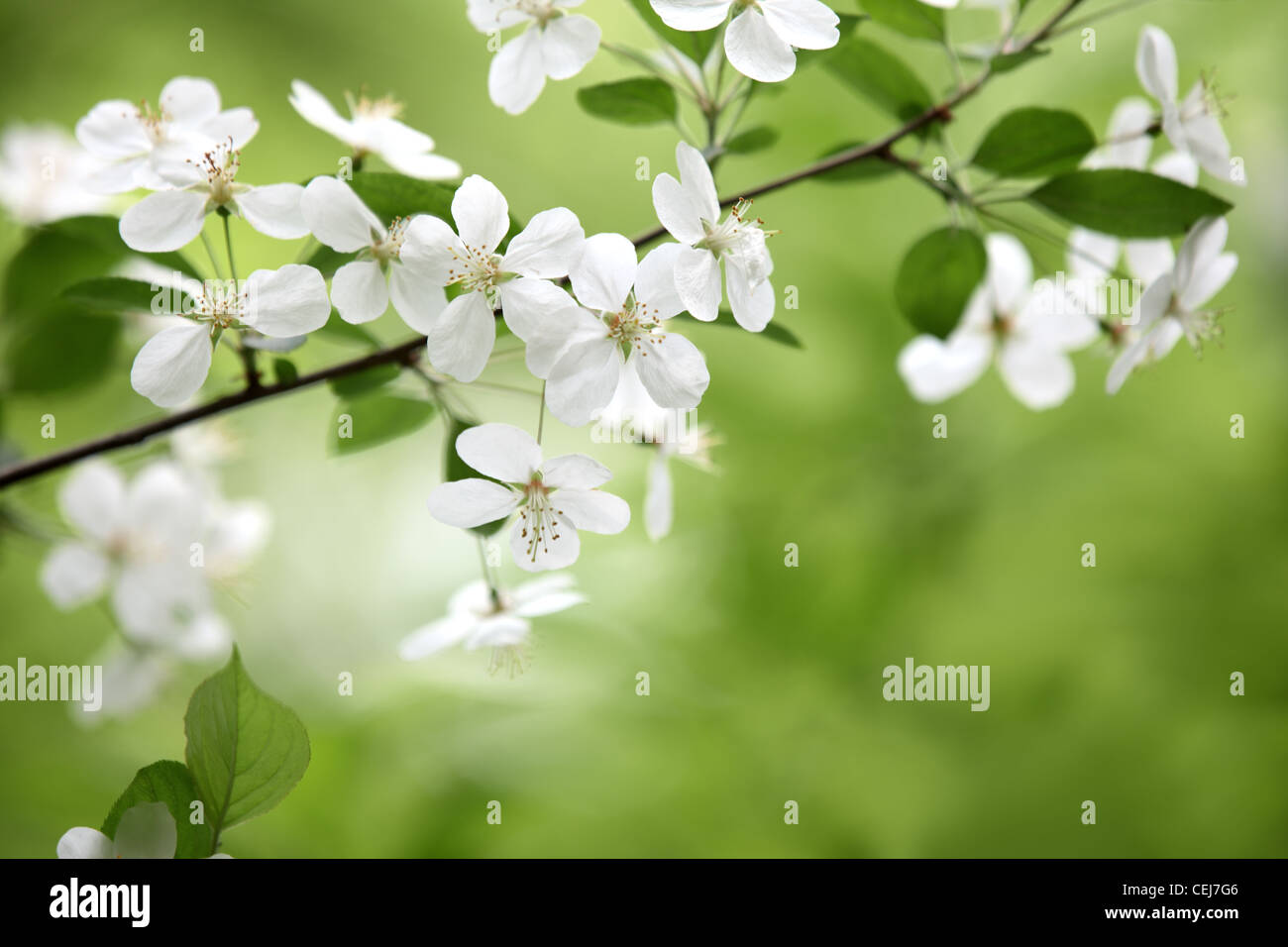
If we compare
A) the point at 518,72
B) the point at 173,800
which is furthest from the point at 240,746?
the point at 518,72

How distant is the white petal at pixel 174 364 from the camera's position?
497 mm

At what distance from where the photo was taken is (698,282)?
0.47m

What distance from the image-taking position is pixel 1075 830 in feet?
4.80

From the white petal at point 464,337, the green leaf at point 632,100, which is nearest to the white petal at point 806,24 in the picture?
the green leaf at point 632,100

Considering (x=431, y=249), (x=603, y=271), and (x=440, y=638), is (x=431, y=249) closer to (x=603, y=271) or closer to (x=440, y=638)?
(x=603, y=271)

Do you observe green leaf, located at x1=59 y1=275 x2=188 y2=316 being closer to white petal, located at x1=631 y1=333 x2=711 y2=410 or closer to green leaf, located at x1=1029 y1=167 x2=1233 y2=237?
white petal, located at x1=631 y1=333 x2=711 y2=410

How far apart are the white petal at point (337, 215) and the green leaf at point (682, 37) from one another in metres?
0.22

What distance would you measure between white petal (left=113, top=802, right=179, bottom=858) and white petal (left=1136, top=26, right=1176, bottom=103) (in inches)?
26.8

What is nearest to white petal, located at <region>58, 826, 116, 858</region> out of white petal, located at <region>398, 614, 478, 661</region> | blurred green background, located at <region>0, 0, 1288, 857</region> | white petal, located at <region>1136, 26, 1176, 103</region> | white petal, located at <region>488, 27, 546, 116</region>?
white petal, located at <region>398, 614, 478, 661</region>

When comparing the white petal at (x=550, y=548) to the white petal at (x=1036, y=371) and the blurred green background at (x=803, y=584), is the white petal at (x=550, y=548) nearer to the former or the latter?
the white petal at (x=1036, y=371)

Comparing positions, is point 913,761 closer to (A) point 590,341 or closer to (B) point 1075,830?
(B) point 1075,830
